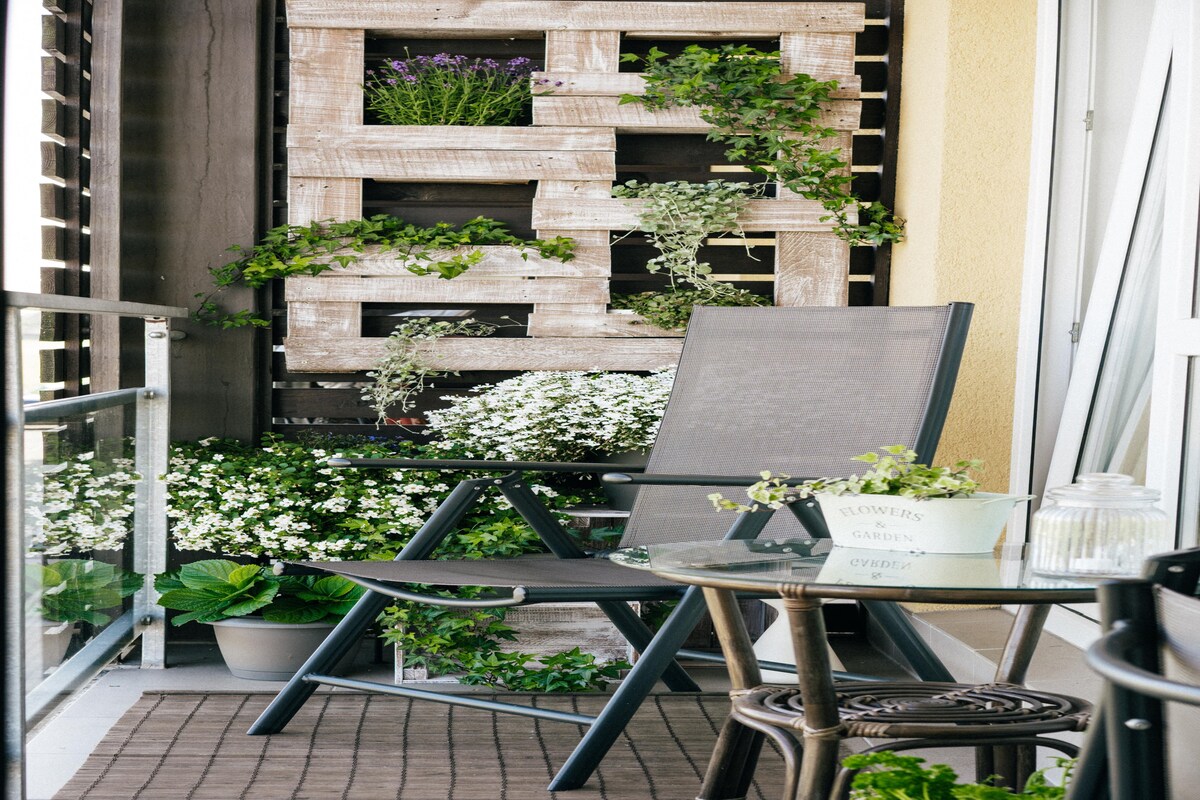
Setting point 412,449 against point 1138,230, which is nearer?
point 1138,230

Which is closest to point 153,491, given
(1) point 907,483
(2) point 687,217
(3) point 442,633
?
(3) point 442,633

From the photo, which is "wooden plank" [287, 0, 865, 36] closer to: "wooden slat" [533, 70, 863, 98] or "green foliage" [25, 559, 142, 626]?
"wooden slat" [533, 70, 863, 98]

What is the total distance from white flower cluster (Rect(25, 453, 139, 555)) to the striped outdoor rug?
398 mm

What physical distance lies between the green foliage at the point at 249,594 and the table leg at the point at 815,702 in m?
2.02

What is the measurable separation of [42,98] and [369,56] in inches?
40.3

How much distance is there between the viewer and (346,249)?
13.2 ft

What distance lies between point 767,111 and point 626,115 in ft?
1.52

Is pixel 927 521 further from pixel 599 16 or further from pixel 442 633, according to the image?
pixel 599 16

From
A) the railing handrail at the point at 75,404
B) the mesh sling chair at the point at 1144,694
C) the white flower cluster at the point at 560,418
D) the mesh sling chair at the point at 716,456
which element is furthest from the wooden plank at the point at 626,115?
the mesh sling chair at the point at 1144,694

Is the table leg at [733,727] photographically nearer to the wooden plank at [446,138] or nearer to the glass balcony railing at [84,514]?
the glass balcony railing at [84,514]

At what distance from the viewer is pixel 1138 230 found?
10.1 ft

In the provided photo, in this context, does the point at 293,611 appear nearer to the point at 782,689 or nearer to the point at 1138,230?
the point at 782,689

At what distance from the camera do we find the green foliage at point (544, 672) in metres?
3.03

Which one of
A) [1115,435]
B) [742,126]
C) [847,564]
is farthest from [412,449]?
[847,564]
